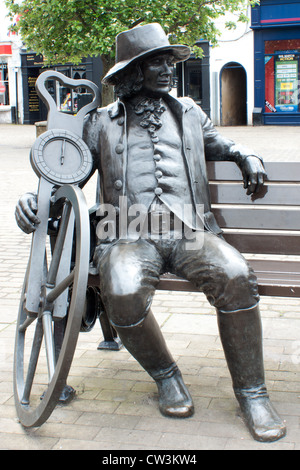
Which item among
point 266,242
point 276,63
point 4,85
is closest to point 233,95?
point 276,63

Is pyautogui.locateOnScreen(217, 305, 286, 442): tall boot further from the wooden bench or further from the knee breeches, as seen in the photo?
the wooden bench

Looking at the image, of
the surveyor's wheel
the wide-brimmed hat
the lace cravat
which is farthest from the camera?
the lace cravat

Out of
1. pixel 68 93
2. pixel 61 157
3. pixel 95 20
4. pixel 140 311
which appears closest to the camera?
pixel 140 311

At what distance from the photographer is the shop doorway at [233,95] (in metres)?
25.4

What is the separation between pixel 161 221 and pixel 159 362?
67 centimetres

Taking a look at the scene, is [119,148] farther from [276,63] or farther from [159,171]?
[276,63]

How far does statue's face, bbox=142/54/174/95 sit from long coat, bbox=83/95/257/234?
0.39ft

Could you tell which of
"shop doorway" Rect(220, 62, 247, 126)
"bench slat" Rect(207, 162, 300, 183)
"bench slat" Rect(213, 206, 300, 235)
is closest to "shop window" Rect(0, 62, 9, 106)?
"shop doorway" Rect(220, 62, 247, 126)

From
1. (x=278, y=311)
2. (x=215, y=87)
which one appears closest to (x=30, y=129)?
(x=215, y=87)

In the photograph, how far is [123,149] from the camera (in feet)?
11.3

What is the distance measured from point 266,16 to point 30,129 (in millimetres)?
9658

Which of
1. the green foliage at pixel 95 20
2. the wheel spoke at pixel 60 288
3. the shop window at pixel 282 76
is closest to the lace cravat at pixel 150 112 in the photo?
the wheel spoke at pixel 60 288

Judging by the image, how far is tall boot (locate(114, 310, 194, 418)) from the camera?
3021 mm

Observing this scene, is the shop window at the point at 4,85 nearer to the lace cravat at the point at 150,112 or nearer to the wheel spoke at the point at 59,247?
the lace cravat at the point at 150,112
